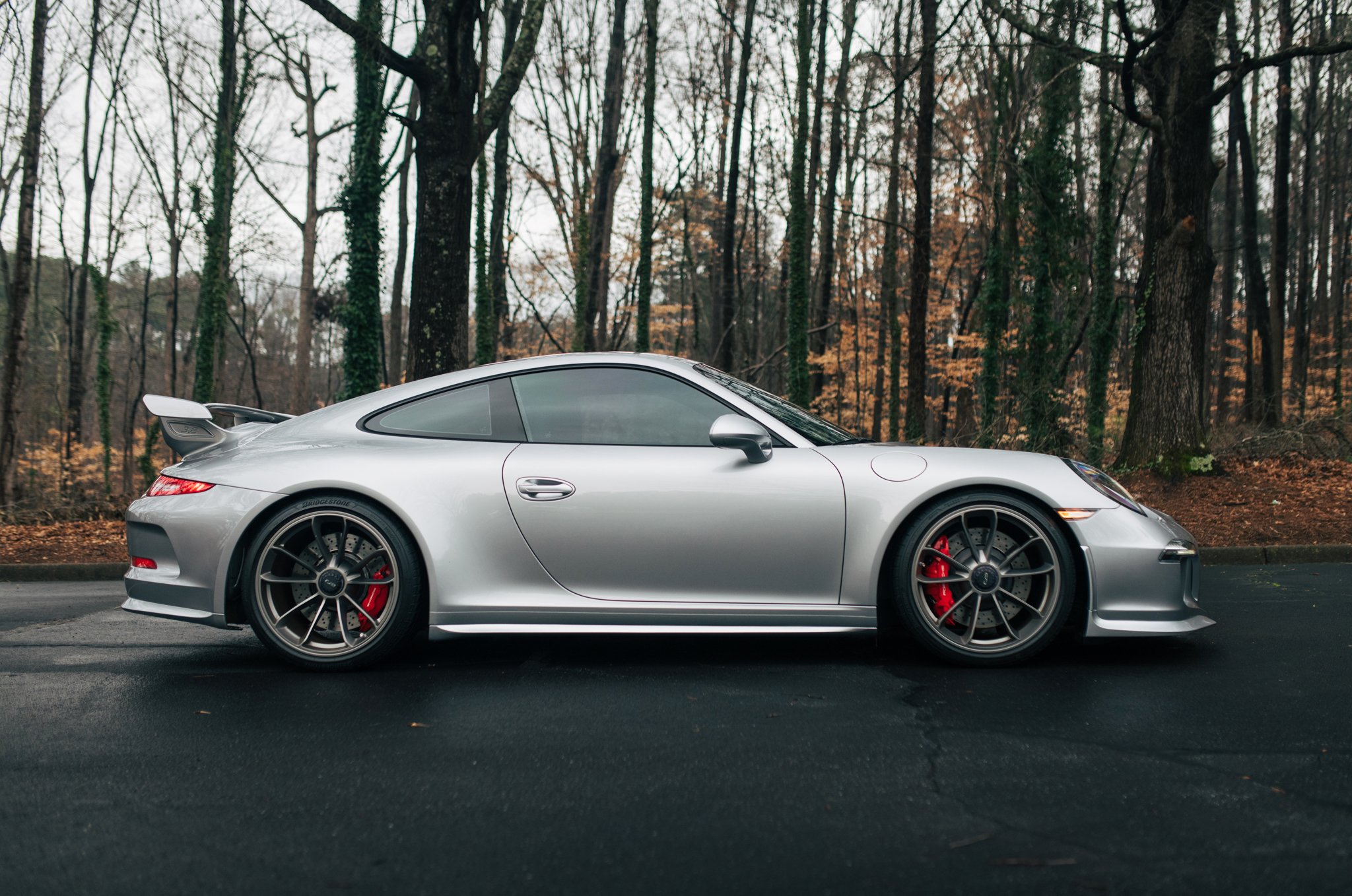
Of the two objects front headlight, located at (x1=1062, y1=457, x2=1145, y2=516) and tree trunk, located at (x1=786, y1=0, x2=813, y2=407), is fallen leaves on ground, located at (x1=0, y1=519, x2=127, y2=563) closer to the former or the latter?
front headlight, located at (x1=1062, y1=457, x2=1145, y2=516)

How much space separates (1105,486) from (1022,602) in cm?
64

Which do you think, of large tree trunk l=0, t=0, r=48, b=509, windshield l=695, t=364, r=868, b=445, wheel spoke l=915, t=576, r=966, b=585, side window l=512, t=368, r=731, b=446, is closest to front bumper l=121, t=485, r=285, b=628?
side window l=512, t=368, r=731, b=446

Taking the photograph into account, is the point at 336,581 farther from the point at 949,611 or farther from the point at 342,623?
the point at 949,611

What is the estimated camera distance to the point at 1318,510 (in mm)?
9141

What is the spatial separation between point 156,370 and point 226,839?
48.4 metres

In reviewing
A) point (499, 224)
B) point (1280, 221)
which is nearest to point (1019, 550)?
point (499, 224)

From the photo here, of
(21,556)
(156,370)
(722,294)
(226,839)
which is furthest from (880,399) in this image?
(156,370)

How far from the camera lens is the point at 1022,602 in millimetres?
4012

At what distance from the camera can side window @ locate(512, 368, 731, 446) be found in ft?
13.7

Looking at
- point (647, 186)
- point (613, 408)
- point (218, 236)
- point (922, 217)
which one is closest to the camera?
point (613, 408)

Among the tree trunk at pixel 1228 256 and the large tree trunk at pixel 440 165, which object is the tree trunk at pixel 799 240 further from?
the tree trunk at pixel 1228 256

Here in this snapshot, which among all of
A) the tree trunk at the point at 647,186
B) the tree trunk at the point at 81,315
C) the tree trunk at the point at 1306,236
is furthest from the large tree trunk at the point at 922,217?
the tree trunk at the point at 81,315

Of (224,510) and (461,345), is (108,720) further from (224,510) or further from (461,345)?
(461,345)

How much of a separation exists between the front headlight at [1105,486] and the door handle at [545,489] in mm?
2068
